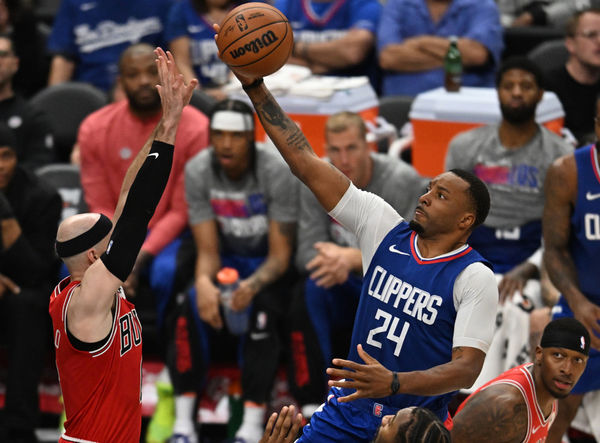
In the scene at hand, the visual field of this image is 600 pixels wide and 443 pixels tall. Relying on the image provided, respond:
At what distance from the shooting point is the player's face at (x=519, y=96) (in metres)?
6.04

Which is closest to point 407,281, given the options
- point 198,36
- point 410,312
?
point 410,312

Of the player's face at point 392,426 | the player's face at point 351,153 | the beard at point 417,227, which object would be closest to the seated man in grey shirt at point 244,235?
the player's face at point 351,153

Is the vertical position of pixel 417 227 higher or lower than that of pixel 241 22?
lower

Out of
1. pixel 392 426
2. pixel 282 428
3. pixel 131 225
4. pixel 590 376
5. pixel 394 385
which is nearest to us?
pixel 392 426

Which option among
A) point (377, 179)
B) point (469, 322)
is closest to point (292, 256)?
point (377, 179)

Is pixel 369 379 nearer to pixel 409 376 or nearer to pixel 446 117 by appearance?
pixel 409 376

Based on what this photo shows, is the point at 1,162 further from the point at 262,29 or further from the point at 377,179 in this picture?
the point at 262,29

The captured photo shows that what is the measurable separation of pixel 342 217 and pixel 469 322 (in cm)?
67

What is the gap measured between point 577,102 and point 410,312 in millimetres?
3264

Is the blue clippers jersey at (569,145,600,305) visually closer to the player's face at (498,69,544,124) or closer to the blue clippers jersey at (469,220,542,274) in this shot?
the blue clippers jersey at (469,220,542,274)

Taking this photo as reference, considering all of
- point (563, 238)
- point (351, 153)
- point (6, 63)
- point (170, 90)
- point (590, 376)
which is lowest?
point (590, 376)

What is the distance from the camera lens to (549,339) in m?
4.55

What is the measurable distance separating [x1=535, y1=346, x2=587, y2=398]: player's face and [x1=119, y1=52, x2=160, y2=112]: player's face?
10.5ft

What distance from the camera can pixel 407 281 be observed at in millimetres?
4074
